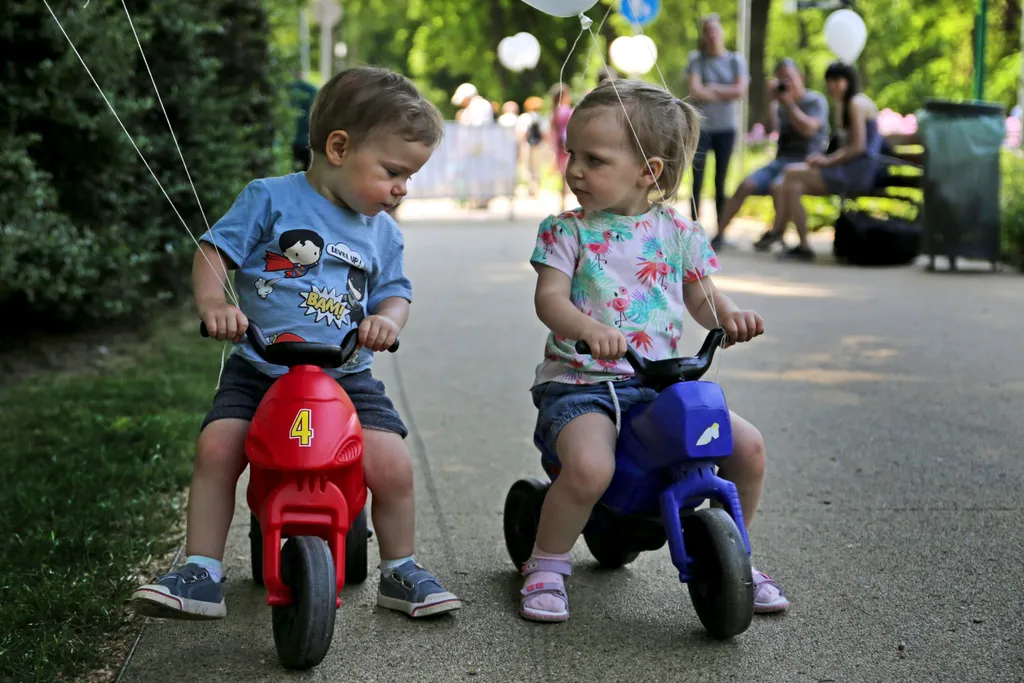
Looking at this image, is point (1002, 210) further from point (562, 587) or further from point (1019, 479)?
point (562, 587)

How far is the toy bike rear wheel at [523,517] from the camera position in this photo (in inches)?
143

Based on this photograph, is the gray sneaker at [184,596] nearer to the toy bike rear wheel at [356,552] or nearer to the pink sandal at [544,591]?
the toy bike rear wheel at [356,552]

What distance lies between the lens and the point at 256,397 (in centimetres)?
332

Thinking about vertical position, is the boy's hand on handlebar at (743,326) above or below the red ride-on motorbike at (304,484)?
above

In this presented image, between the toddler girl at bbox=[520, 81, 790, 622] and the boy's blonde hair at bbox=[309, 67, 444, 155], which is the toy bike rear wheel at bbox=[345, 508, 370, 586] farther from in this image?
the boy's blonde hair at bbox=[309, 67, 444, 155]

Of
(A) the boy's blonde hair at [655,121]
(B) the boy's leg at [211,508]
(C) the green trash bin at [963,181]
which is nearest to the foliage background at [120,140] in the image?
(A) the boy's blonde hair at [655,121]

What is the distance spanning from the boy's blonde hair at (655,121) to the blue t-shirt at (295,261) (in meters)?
0.72

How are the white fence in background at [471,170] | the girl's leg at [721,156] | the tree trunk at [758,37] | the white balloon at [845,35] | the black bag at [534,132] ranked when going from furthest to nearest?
the tree trunk at [758,37], the black bag at [534,132], the white fence in background at [471,170], the white balloon at [845,35], the girl's leg at [721,156]

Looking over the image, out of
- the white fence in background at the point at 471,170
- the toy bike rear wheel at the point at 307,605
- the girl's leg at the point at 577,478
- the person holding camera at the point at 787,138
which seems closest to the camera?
the toy bike rear wheel at the point at 307,605

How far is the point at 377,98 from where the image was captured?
3266 mm

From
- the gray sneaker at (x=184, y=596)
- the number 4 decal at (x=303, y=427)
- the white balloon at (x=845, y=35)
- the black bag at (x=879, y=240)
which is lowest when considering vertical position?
the black bag at (x=879, y=240)

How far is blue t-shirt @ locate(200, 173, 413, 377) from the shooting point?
3287 millimetres

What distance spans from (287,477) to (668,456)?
897 mm

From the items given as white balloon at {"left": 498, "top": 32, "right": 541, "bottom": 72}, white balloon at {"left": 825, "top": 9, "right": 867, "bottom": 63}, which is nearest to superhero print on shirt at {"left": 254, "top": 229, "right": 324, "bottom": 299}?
white balloon at {"left": 825, "top": 9, "right": 867, "bottom": 63}
